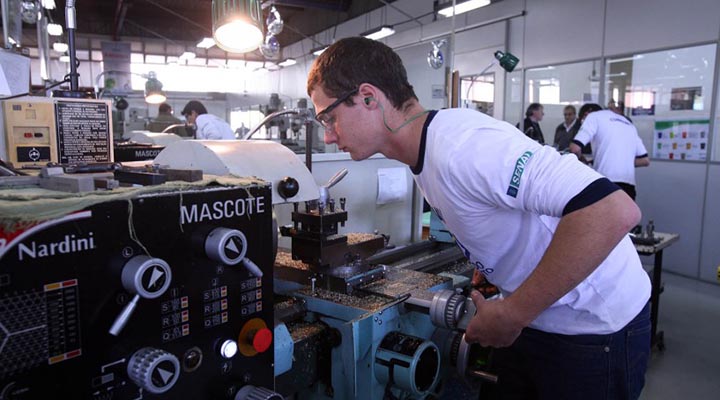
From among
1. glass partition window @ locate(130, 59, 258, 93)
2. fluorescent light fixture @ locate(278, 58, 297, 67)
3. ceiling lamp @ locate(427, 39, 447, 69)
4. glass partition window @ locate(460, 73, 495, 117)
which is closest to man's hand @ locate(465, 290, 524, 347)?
ceiling lamp @ locate(427, 39, 447, 69)

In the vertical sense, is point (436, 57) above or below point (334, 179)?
above

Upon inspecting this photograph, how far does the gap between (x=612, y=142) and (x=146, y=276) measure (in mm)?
3495

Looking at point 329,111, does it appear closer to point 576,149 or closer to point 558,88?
point 576,149

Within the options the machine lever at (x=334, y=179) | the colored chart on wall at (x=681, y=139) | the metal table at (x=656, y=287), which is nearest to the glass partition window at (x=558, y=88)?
the colored chart on wall at (x=681, y=139)

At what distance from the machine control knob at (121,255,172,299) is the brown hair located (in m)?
0.49

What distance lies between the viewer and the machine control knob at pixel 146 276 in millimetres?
530

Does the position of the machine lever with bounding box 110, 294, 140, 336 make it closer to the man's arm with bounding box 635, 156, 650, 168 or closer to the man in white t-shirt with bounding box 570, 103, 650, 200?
the man in white t-shirt with bounding box 570, 103, 650, 200

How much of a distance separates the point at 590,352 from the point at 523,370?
0.51ft

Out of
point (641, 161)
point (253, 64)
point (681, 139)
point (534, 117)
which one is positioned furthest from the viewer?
point (253, 64)

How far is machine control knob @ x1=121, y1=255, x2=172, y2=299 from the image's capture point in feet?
1.74

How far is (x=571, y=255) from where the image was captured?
71cm

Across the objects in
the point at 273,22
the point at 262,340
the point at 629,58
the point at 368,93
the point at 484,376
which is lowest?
the point at 484,376

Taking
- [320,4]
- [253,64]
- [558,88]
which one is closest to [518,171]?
[558,88]

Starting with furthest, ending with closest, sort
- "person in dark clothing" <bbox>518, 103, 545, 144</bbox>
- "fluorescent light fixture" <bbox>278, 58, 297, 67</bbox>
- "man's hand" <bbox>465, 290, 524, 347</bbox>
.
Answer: "fluorescent light fixture" <bbox>278, 58, 297, 67</bbox>, "person in dark clothing" <bbox>518, 103, 545, 144</bbox>, "man's hand" <bbox>465, 290, 524, 347</bbox>
